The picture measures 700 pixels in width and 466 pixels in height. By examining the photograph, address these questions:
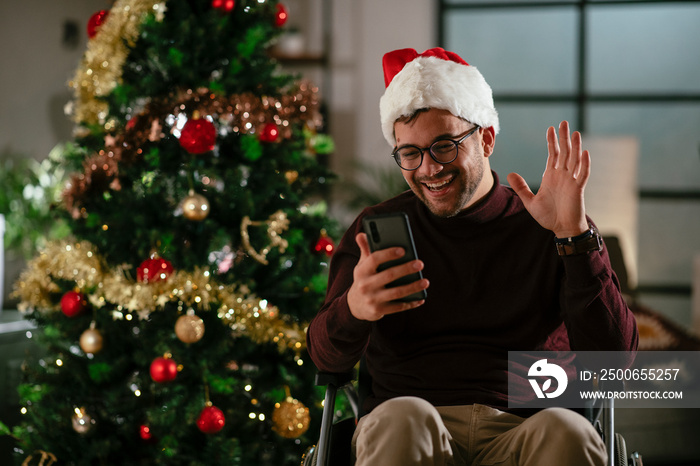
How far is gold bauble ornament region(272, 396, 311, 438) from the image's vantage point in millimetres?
1963

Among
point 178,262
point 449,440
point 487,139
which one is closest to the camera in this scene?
point 449,440

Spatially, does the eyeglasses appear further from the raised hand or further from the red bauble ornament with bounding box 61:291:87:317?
the red bauble ornament with bounding box 61:291:87:317

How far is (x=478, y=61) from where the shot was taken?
4680mm

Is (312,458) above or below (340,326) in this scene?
below

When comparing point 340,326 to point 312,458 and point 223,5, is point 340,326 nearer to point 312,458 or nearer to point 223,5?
point 312,458

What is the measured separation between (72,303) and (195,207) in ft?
1.52

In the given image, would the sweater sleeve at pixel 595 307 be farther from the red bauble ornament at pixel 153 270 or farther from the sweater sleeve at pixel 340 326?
the red bauble ornament at pixel 153 270

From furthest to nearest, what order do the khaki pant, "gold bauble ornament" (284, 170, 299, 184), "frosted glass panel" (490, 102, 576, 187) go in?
1. "frosted glass panel" (490, 102, 576, 187)
2. "gold bauble ornament" (284, 170, 299, 184)
3. the khaki pant

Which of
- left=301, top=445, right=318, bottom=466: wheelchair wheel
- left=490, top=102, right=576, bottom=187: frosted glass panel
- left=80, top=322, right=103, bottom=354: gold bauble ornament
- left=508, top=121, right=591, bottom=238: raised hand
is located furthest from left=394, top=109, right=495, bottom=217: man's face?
left=490, top=102, right=576, bottom=187: frosted glass panel

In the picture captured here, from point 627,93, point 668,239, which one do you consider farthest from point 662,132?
point 668,239

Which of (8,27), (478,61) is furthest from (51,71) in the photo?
(478,61)

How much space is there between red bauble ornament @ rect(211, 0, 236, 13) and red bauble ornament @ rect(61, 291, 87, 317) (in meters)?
0.93

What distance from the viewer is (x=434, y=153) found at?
144 centimetres

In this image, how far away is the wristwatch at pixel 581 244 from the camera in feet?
4.25
